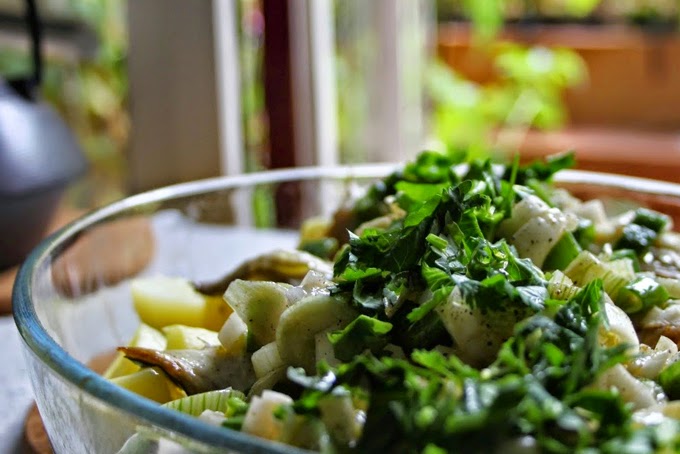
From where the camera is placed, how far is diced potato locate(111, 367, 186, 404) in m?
0.71

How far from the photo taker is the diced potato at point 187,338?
2.61 feet

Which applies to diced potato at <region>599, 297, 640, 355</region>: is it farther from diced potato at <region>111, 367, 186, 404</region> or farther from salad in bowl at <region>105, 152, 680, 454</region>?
diced potato at <region>111, 367, 186, 404</region>

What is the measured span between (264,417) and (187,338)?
31cm

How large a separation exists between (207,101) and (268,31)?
24 centimetres

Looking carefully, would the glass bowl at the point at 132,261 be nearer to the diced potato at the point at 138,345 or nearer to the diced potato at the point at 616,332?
the diced potato at the point at 138,345

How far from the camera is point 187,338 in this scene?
2.66ft

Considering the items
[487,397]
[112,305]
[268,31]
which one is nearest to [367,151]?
[268,31]

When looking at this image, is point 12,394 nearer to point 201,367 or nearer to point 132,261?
point 132,261

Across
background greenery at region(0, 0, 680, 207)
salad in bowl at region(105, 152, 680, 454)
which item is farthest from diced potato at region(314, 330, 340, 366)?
background greenery at region(0, 0, 680, 207)

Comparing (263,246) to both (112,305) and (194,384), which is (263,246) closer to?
(112,305)

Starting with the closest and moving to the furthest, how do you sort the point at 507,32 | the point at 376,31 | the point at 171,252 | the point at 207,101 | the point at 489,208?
the point at 489,208 < the point at 171,252 < the point at 207,101 < the point at 376,31 < the point at 507,32

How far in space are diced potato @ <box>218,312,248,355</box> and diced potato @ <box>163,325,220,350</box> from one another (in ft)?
0.24

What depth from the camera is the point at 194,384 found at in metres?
0.67

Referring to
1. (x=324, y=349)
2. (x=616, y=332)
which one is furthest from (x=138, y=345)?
(x=616, y=332)
